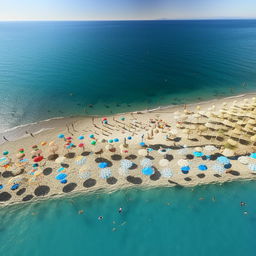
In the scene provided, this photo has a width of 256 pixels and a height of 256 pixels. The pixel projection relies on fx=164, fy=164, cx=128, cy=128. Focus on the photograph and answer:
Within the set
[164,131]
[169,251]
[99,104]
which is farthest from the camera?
[99,104]

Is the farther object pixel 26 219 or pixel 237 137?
pixel 237 137

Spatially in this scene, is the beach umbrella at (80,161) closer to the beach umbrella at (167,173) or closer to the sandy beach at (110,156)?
the sandy beach at (110,156)

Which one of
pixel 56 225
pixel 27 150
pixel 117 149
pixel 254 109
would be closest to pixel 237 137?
pixel 254 109

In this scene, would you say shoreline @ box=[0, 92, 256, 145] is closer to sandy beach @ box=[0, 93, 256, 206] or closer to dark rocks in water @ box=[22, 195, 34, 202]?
sandy beach @ box=[0, 93, 256, 206]

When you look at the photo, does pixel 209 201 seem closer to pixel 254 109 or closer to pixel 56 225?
pixel 56 225

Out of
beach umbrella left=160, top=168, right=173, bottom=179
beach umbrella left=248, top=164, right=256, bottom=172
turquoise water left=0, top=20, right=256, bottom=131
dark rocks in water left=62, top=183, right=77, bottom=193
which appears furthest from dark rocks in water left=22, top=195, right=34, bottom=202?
beach umbrella left=248, top=164, right=256, bottom=172
